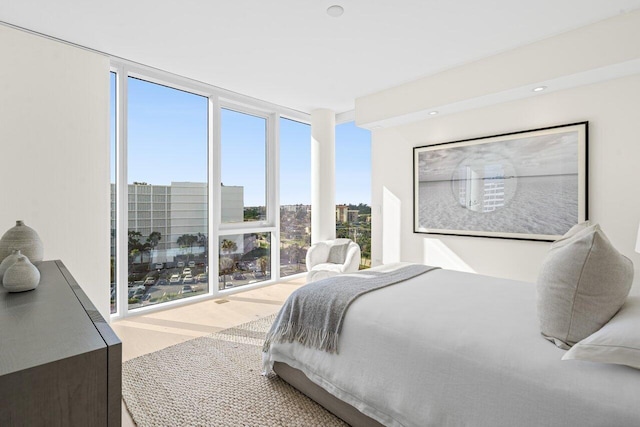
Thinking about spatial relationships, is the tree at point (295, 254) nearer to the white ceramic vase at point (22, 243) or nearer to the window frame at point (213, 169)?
the window frame at point (213, 169)

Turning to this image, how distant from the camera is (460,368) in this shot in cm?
128

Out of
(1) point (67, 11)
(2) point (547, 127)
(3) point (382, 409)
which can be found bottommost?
(3) point (382, 409)

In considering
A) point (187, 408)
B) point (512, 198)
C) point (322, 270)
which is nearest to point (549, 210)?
point (512, 198)

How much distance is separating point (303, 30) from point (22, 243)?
95.6 inches

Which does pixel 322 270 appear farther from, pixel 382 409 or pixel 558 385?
pixel 558 385

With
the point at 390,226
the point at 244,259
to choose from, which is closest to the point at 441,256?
the point at 390,226

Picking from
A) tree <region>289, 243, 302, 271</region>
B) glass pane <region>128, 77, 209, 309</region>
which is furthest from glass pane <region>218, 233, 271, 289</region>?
tree <region>289, 243, 302, 271</region>

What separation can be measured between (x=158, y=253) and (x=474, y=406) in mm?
3434

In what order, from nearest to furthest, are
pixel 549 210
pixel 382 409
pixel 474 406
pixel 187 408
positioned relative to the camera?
pixel 474 406, pixel 382 409, pixel 187 408, pixel 549 210

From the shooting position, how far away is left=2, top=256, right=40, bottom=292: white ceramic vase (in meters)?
1.33

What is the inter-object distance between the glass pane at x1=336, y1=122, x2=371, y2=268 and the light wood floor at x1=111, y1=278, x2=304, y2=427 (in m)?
1.54

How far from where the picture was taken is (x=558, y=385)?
1074mm

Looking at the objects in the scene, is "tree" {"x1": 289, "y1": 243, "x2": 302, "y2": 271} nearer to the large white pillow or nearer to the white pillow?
the large white pillow

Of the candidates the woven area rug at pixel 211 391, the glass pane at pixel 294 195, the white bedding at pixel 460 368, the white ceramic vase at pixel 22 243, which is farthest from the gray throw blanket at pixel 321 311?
the glass pane at pixel 294 195
